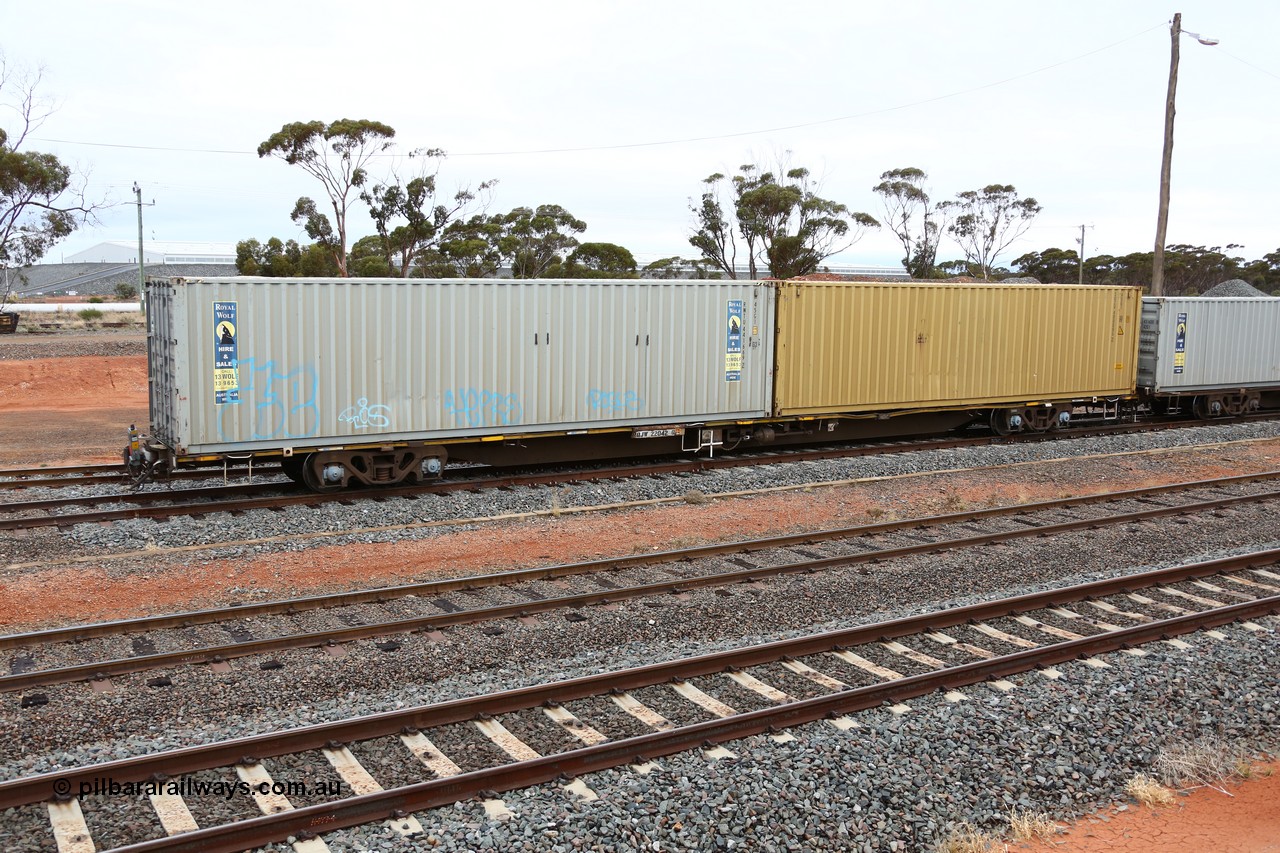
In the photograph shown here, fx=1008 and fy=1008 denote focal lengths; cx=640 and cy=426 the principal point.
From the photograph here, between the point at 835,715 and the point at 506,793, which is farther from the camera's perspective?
the point at 835,715

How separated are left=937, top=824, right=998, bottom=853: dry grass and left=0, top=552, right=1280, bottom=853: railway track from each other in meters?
1.32

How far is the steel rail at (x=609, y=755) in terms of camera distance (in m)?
5.62

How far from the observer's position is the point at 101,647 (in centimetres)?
864

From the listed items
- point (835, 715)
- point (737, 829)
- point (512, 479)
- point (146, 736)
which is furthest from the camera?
point (512, 479)

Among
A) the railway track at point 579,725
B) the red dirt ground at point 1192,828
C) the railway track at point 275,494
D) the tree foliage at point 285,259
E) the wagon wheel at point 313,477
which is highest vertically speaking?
the tree foliage at point 285,259

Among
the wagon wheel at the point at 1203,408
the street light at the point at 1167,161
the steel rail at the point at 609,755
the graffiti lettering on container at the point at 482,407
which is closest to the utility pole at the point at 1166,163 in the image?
the street light at the point at 1167,161

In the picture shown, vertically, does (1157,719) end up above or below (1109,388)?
below

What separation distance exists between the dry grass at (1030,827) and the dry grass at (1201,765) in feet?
3.92

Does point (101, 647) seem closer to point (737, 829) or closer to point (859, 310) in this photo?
point (737, 829)

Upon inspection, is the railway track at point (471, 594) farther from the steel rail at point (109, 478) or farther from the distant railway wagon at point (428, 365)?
the steel rail at point (109, 478)

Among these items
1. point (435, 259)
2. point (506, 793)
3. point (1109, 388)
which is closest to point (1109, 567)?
point (506, 793)

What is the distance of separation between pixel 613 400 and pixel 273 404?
5419mm

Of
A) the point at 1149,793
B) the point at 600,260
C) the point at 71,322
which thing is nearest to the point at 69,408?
the point at 71,322

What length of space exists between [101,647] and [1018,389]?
18.2 meters
